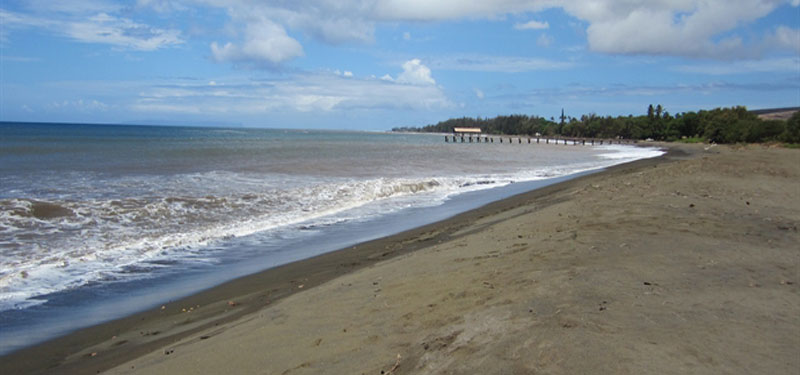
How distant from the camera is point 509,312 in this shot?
407 cm

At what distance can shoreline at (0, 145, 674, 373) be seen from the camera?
496 centimetres

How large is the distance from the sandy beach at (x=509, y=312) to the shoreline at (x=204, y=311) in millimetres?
28

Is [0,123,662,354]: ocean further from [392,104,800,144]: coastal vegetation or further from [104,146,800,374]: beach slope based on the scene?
[392,104,800,144]: coastal vegetation

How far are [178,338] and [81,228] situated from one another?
7.73 metres

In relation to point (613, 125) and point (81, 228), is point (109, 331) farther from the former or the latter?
point (613, 125)

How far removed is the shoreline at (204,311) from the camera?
496 cm

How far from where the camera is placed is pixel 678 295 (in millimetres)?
4496

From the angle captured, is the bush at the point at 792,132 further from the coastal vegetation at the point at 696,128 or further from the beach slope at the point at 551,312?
the beach slope at the point at 551,312

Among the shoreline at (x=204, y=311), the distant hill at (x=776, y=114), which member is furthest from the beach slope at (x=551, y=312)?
the distant hill at (x=776, y=114)

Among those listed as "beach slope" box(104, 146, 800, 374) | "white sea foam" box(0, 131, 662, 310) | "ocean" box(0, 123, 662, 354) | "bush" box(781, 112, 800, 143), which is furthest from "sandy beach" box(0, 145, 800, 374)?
→ "bush" box(781, 112, 800, 143)

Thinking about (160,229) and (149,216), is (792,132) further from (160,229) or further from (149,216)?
(160,229)

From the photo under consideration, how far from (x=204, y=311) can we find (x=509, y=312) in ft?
12.5

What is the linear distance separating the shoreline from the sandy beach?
28 millimetres

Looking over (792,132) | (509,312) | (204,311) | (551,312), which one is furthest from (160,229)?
(792,132)
